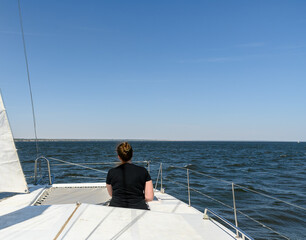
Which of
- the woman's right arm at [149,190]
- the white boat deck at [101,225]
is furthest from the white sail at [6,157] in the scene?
the woman's right arm at [149,190]

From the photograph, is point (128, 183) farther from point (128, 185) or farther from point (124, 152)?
point (124, 152)

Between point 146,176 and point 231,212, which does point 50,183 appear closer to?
point 146,176

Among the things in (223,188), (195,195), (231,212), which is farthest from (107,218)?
(223,188)

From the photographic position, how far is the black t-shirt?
115 inches

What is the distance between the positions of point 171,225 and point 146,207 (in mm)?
607

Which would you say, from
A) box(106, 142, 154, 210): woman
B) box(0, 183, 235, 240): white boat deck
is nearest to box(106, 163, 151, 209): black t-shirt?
box(106, 142, 154, 210): woman

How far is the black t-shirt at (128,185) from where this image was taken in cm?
293

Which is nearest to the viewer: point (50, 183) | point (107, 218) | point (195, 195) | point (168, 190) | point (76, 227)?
point (76, 227)

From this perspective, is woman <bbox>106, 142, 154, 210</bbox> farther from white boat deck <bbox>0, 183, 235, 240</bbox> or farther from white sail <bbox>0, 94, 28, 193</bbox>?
white sail <bbox>0, 94, 28, 193</bbox>

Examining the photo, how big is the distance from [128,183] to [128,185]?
3 cm

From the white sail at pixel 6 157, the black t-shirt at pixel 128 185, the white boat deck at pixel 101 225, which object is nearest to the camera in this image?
the white boat deck at pixel 101 225

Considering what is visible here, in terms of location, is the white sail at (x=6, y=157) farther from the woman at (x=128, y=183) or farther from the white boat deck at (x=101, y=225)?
the woman at (x=128, y=183)

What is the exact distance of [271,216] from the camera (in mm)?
8805

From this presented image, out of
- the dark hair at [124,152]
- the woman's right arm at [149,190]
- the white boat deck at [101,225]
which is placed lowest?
the white boat deck at [101,225]
